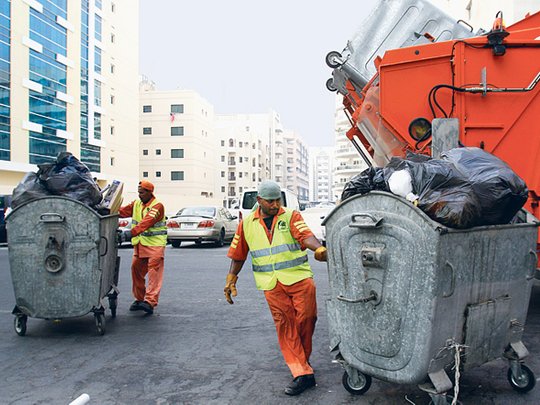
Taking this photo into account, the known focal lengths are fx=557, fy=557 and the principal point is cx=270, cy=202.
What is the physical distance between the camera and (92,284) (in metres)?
5.45

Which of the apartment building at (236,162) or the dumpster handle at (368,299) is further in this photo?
the apartment building at (236,162)

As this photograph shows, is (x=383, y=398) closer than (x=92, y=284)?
Yes

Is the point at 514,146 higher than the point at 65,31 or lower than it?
lower

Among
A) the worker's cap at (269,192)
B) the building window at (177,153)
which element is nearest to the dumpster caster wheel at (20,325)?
the worker's cap at (269,192)

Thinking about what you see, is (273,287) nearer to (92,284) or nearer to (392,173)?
(392,173)

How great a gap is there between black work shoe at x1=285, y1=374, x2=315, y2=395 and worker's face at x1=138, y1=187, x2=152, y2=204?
11.5 feet

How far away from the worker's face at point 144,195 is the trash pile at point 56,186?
30.4 inches

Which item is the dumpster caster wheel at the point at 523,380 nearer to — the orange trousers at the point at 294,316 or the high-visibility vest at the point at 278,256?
the orange trousers at the point at 294,316

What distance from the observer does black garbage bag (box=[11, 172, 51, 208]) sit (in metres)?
5.67

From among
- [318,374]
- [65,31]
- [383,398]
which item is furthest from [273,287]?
[65,31]

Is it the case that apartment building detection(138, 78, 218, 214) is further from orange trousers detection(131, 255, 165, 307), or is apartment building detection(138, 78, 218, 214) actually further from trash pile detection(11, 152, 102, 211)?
trash pile detection(11, 152, 102, 211)

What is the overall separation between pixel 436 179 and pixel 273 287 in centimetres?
142

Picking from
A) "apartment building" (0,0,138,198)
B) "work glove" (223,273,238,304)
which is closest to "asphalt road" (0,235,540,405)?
"work glove" (223,273,238,304)

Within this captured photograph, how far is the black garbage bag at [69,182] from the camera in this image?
574cm
